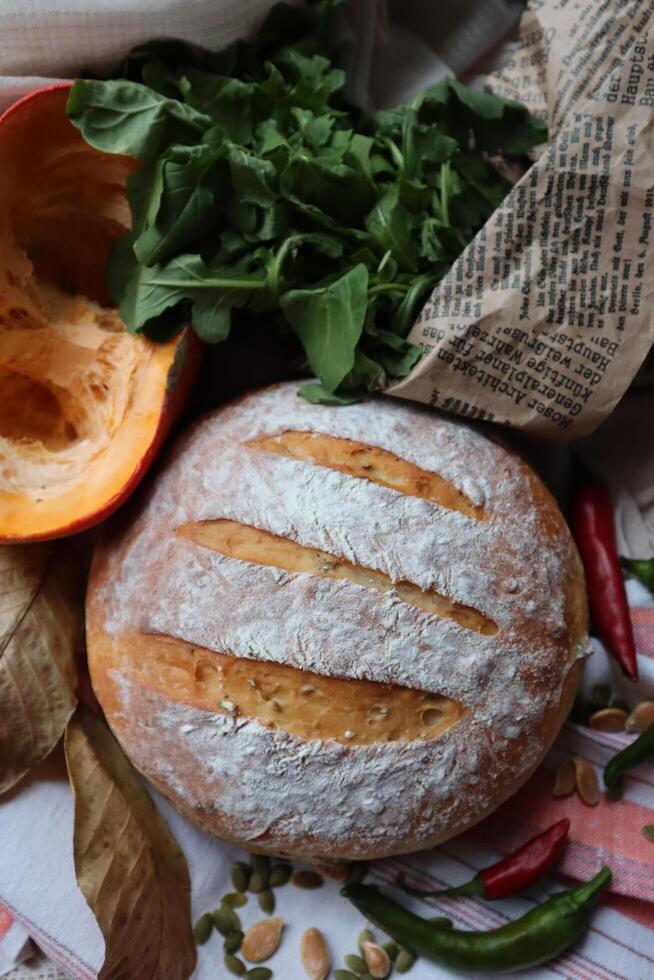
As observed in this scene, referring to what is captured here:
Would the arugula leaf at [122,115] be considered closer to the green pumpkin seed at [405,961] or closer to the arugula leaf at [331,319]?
the arugula leaf at [331,319]

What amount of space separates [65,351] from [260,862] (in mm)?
798

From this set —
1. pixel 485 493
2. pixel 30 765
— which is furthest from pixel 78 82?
pixel 30 765

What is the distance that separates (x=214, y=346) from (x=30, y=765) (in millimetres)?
686

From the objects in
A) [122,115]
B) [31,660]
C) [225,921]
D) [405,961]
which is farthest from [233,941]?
[122,115]

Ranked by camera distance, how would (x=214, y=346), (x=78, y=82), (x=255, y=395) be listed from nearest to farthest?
(x=78, y=82) → (x=255, y=395) → (x=214, y=346)

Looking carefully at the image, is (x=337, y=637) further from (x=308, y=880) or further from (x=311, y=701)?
(x=308, y=880)

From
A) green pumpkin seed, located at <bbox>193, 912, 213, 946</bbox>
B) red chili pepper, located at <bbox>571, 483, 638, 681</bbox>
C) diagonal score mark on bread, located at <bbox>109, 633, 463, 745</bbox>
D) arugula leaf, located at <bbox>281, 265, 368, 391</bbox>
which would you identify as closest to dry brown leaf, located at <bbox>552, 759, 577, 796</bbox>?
red chili pepper, located at <bbox>571, 483, 638, 681</bbox>

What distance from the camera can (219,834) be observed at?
3.90 feet

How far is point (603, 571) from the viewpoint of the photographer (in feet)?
4.35

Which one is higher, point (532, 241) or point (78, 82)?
point (78, 82)

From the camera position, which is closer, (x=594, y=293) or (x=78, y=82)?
(x=78, y=82)

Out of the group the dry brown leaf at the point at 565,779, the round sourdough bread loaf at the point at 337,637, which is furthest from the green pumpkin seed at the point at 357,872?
the dry brown leaf at the point at 565,779

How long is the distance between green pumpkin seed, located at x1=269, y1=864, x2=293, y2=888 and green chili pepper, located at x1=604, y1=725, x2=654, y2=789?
0.49m

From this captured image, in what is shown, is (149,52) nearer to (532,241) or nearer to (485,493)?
(532,241)
